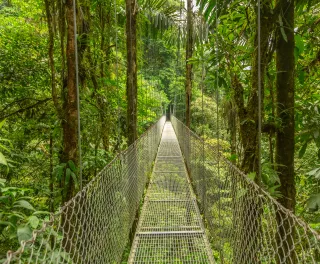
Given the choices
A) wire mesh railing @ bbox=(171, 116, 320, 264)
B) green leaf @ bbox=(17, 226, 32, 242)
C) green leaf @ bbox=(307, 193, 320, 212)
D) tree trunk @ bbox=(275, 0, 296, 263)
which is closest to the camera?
green leaf @ bbox=(17, 226, 32, 242)

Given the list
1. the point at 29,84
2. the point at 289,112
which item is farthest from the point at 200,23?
the point at 289,112

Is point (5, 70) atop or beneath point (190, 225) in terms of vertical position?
atop

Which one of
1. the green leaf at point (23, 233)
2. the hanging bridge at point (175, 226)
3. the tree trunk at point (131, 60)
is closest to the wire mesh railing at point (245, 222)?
the hanging bridge at point (175, 226)

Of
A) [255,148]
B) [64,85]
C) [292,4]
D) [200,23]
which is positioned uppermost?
[200,23]

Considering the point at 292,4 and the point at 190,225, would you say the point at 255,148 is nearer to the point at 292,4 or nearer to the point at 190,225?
the point at 292,4

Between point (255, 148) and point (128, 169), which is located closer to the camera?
point (255, 148)

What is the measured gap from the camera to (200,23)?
4.58 meters

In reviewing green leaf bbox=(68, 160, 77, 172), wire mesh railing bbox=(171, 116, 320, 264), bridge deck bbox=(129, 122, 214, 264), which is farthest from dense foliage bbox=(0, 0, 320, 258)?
bridge deck bbox=(129, 122, 214, 264)

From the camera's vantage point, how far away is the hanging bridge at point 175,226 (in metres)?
0.85

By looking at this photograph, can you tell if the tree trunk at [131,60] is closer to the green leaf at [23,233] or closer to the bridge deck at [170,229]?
the bridge deck at [170,229]

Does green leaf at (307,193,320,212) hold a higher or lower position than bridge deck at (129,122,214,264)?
higher

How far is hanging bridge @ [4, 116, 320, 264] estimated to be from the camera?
33.5 inches

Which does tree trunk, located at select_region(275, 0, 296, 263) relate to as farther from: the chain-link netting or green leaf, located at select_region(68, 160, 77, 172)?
green leaf, located at select_region(68, 160, 77, 172)

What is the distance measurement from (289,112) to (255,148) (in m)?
0.26
